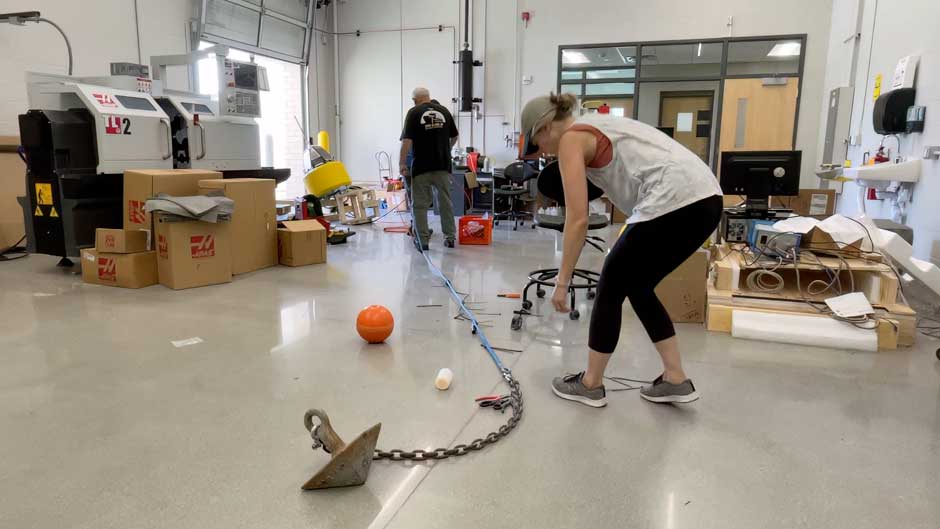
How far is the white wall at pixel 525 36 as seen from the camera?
803 cm

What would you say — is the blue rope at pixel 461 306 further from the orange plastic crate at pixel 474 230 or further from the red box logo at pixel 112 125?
the red box logo at pixel 112 125

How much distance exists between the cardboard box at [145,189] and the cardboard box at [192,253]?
0.86ft

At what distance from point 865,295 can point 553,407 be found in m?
2.11

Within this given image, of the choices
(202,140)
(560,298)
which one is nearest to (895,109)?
(560,298)

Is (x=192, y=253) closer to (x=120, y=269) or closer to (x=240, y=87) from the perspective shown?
(x=120, y=269)

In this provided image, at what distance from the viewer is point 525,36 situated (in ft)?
29.6

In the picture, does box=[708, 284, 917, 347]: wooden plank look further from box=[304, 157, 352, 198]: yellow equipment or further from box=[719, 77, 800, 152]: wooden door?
box=[719, 77, 800, 152]: wooden door

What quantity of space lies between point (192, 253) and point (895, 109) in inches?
216

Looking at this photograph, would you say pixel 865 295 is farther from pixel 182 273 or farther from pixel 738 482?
pixel 182 273

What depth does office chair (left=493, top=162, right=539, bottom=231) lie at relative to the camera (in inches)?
297

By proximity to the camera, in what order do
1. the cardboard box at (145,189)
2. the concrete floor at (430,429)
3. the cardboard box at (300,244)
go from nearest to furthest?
the concrete floor at (430,429) → the cardboard box at (145,189) → the cardboard box at (300,244)

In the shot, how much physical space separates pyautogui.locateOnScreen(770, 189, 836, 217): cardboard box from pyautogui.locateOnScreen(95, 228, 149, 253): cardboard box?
5.02 m

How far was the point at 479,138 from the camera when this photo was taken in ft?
30.9

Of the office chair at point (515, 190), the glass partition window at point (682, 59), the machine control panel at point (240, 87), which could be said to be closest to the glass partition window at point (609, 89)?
the glass partition window at point (682, 59)
